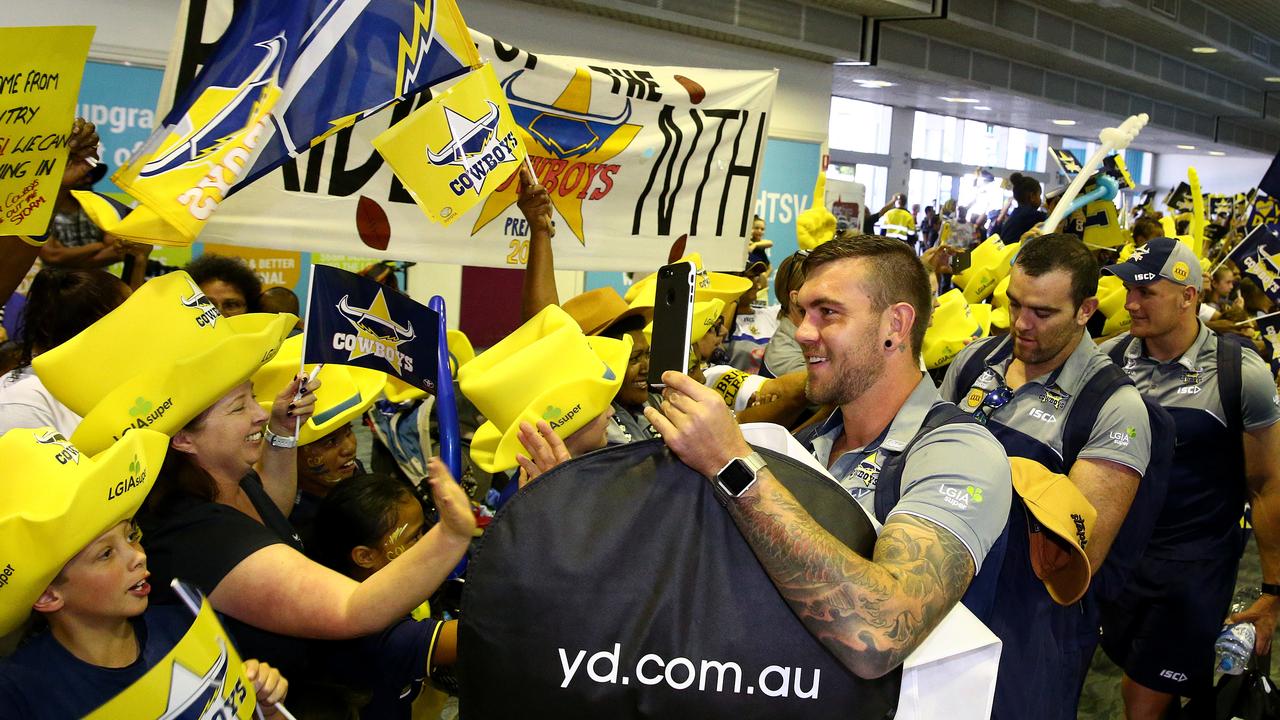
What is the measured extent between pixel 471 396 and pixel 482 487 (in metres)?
1.28

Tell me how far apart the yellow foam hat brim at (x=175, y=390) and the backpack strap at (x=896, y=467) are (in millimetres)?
1225

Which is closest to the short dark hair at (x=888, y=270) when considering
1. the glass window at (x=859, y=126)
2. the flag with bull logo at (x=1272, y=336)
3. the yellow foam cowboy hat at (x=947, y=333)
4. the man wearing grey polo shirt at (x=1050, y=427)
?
the man wearing grey polo shirt at (x=1050, y=427)

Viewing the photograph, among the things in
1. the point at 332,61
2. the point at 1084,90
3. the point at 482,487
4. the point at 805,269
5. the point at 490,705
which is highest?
the point at 1084,90

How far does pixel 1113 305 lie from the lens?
17.6ft

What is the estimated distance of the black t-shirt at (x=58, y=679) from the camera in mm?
1621

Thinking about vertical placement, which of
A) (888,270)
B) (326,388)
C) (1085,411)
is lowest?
(326,388)

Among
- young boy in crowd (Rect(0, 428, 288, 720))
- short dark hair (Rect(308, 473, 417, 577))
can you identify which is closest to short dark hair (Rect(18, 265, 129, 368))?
short dark hair (Rect(308, 473, 417, 577))

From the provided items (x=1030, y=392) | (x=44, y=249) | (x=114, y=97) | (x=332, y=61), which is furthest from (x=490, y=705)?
(x=114, y=97)

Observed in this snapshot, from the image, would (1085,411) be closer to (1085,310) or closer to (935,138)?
(1085,310)

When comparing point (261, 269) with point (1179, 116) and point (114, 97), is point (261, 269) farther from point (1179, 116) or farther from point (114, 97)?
point (1179, 116)

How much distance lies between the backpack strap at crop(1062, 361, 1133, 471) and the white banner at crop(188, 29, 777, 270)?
1947 mm

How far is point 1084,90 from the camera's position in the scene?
61.2 feet

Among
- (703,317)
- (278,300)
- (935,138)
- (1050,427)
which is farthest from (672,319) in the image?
(935,138)

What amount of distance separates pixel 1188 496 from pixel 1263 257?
240cm
